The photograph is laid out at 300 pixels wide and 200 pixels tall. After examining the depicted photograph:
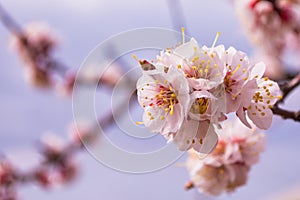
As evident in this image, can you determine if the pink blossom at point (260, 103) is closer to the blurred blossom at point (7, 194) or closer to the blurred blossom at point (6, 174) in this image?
the blurred blossom at point (7, 194)

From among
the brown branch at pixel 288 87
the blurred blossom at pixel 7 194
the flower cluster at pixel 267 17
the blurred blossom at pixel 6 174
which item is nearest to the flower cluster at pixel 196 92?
the brown branch at pixel 288 87

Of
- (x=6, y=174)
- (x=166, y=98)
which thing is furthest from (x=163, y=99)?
(x=6, y=174)

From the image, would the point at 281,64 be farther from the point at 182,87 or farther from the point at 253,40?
the point at 182,87

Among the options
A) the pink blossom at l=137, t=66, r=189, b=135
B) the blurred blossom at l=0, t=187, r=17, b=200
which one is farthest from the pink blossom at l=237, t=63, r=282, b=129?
the blurred blossom at l=0, t=187, r=17, b=200

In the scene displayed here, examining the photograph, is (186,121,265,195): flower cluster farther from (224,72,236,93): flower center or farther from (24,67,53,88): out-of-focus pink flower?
(24,67,53,88): out-of-focus pink flower

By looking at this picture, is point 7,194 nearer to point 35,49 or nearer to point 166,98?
point 35,49
